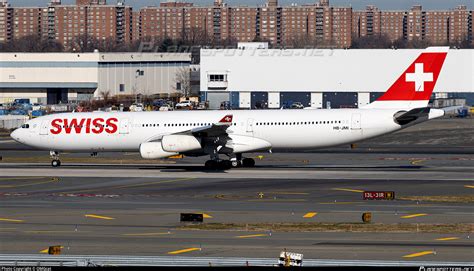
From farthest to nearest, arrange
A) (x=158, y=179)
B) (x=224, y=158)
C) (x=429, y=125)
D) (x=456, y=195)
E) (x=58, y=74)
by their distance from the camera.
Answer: (x=58, y=74) → (x=429, y=125) → (x=224, y=158) → (x=158, y=179) → (x=456, y=195)

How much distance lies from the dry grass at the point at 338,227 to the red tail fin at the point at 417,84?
2182 centimetres

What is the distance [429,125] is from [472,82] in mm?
37328

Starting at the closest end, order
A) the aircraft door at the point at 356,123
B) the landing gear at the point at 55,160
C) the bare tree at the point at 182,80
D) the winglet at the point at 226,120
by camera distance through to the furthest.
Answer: the aircraft door at the point at 356,123 < the winglet at the point at 226,120 < the landing gear at the point at 55,160 < the bare tree at the point at 182,80

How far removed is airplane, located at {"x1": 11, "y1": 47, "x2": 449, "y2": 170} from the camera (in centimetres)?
5381

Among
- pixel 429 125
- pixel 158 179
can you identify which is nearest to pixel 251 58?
pixel 429 125

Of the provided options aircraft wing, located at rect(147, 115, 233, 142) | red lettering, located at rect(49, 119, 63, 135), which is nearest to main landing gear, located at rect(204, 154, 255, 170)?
aircraft wing, located at rect(147, 115, 233, 142)

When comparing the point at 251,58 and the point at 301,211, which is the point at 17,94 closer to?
the point at 251,58

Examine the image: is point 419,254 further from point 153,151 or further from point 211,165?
point 211,165

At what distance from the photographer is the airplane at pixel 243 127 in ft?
177

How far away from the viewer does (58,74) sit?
485ft

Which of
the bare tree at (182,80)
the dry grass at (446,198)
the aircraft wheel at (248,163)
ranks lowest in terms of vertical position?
the dry grass at (446,198)

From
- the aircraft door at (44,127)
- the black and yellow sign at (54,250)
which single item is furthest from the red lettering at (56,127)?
the black and yellow sign at (54,250)

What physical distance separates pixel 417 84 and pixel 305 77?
82.0 metres

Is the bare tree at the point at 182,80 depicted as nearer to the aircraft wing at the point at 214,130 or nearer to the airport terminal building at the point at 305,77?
the airport terminal building at the point at 305,77
